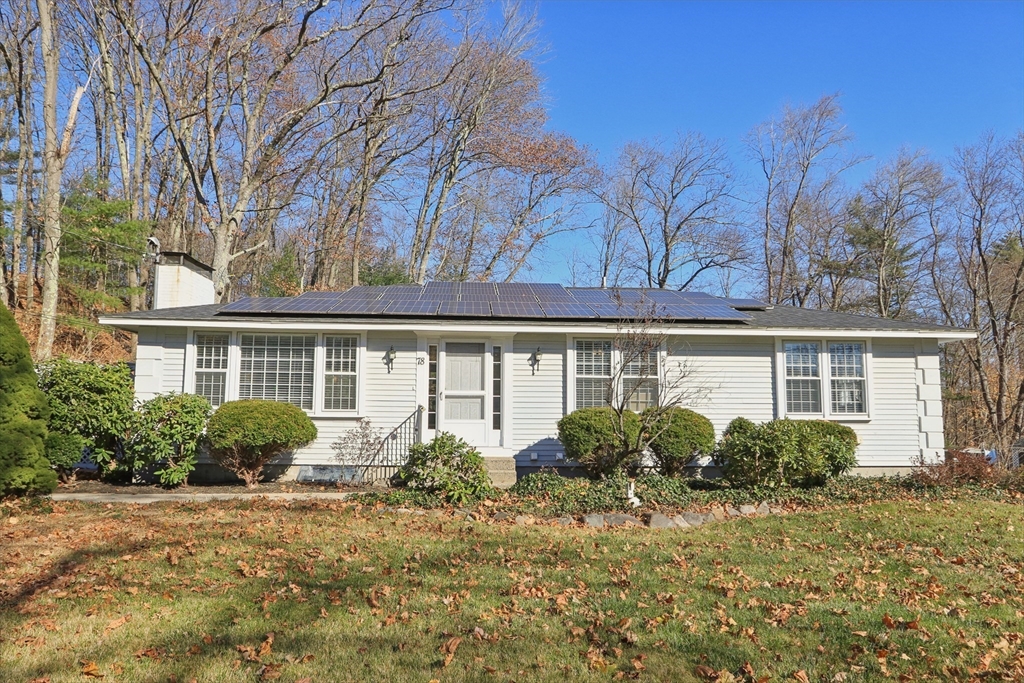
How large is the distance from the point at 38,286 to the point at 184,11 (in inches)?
404

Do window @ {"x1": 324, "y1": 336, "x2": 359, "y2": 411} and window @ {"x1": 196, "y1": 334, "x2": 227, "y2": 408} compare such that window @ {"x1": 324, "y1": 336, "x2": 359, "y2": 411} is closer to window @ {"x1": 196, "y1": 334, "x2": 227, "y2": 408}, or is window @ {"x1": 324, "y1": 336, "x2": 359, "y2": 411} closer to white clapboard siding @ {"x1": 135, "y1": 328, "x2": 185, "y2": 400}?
window @ {"x1": 196, "y1": 334, "x2": 227, "y2": 408}

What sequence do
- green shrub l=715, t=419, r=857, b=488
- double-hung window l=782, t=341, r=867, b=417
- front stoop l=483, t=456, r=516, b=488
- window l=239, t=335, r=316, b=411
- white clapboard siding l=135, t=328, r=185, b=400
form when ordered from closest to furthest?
green shrub l=715, t=419, r=857, b=488
front stoop l=483, t=456, r=516, b=488
white clapboard siding l=135, t=328, r=185, b=400
window l=239, t=335, r=316, b=411
double-hung window l=782, t=341, r=867, b=417

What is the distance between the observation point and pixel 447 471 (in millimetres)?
9797

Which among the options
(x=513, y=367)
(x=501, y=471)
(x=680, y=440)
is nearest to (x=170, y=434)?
(x=501, y=471)

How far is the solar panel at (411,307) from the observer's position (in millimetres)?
12289

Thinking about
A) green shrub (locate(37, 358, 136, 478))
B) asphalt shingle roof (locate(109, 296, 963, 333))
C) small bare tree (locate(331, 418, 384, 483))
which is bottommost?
small bare tree (locate(331, 418, 384, 483))

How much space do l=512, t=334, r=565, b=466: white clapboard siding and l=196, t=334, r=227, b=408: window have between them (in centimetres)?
525

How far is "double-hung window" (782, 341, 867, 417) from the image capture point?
1266cm

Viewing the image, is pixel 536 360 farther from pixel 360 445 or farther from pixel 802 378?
pixel 802 378

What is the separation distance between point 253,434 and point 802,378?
982cm

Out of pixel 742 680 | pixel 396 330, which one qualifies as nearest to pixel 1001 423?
pixel 396 330

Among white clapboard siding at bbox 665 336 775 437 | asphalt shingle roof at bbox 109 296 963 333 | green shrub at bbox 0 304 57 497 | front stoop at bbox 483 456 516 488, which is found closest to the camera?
green shrub at bbox 0 304 57 497

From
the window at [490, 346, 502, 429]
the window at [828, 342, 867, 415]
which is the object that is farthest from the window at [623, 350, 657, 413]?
the window at [828, 342, 867, 415]

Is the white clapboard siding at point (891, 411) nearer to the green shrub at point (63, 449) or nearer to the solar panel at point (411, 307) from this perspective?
the solar panel at point (411, 307)
